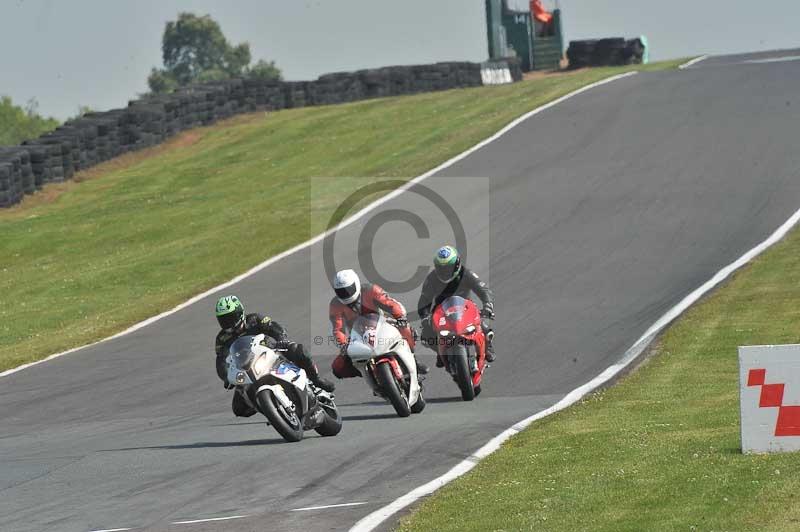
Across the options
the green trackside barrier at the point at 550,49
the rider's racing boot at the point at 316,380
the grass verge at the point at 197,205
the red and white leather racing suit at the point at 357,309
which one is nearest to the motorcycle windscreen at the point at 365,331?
the red and white leather racing suit at the point at 357,309

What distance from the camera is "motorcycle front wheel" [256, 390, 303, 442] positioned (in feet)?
43.4

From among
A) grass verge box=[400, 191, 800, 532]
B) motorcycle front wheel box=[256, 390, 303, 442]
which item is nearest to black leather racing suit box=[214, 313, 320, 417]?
motorcycle front wheel box=[256, 390, 303, 442]

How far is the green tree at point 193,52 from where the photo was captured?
15712cm

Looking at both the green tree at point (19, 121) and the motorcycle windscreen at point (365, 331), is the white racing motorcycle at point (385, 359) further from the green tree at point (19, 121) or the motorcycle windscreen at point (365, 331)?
the green tree at point (19, 121)

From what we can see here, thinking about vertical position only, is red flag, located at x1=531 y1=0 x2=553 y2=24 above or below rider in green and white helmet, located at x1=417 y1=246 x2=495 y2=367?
above

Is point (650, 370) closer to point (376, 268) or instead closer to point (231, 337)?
point (231, 337)

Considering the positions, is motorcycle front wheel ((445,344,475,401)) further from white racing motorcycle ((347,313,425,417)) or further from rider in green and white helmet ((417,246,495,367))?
white racing motorcycle ((347,313,425,417))

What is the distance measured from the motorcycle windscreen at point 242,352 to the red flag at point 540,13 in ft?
154

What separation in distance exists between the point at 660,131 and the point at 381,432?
20955 mm

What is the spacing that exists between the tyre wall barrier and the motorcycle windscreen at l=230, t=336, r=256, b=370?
914 inches

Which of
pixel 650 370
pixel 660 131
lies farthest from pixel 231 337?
pixel 660 131

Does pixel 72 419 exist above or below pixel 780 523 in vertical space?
below

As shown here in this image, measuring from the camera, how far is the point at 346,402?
664 inches

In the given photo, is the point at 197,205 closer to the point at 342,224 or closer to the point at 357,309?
the point at 342,224
